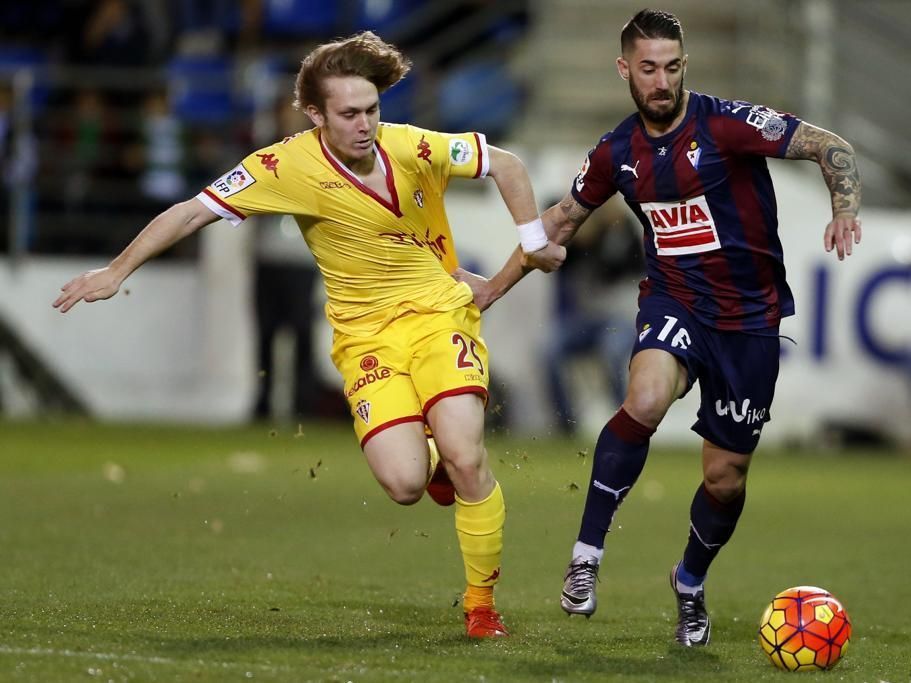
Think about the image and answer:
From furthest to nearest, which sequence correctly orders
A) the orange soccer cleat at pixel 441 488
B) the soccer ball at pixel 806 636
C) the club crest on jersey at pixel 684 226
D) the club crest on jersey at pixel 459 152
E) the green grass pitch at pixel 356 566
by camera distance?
1. the orange soccer cleat at pixel 441 488
2. the club crest on jersey at pixel 459 152
3. the club crest on jersey at pixel 684 226
4. the soccer ball at pixel 806 636
5. the green grass pitch at pixel 356 566

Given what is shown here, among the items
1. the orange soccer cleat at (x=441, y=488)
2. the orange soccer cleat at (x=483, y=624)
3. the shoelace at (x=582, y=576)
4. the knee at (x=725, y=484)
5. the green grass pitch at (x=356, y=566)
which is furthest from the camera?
the orange soccer cleat at (x=441, y=488)

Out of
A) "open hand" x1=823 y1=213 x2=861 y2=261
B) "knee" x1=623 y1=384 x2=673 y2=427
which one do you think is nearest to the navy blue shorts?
"knee" x1=623 y1=384 x2=673 y2=427

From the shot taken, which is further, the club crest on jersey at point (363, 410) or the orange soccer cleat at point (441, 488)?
the orange soccer cleat at point (441, 488)

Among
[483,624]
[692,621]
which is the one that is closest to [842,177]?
[692,621]

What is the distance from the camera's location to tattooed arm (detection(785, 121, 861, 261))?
6.43 meters

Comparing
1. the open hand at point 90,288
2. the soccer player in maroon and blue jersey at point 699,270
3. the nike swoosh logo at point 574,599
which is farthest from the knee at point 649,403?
the open hand at point 90,288

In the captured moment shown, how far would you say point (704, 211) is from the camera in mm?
6867

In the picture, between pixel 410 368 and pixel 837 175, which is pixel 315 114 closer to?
pixel 410 368

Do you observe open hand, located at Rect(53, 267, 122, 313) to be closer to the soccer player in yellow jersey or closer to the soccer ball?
the soccer player in yellow jersey

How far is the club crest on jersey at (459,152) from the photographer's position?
714cm

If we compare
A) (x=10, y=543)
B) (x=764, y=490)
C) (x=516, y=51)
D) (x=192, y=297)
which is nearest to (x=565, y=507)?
(x=764, y=490)

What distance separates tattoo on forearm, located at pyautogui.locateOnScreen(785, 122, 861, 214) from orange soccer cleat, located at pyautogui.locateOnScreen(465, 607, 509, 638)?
2.18 meters

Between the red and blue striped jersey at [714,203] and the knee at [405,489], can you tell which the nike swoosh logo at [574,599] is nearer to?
the knee at [405,489]

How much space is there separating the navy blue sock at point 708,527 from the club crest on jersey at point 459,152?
1782 millimetres
